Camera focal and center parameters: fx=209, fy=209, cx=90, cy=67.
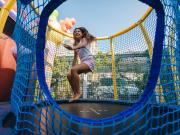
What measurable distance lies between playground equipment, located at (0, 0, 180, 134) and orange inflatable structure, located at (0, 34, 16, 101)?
28.8 inches

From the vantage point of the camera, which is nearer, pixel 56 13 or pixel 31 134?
pixel 31 134

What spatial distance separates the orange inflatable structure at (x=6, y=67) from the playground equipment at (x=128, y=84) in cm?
73

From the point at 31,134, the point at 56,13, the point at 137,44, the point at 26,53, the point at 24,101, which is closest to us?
the point at 31,134

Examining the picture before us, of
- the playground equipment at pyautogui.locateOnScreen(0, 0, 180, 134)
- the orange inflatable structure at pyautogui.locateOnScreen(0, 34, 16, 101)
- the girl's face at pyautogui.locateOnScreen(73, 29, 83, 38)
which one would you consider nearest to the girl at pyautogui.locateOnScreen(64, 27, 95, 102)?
the girl's face at pyautogui.locateOnScreen(73, 29, 83, 38)

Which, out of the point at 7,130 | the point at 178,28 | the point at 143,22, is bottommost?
the point at 7,130

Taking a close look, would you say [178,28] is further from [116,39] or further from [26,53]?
[116,39]

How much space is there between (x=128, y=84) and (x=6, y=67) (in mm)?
1709

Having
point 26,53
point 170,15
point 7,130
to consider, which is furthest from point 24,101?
point 170,15

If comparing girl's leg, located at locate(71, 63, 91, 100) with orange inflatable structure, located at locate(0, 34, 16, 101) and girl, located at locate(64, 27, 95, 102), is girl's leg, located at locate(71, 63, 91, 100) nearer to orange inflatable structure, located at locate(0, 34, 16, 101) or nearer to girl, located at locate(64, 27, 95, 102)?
girl, located at locate(64, 27, 95, 102)

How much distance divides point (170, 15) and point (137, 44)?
176cm

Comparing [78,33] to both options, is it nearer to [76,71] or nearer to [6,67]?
[76,71]

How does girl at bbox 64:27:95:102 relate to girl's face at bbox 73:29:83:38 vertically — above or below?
below

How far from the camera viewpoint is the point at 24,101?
1.39 metres

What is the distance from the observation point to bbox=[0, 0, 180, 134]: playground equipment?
1074 millimetres
